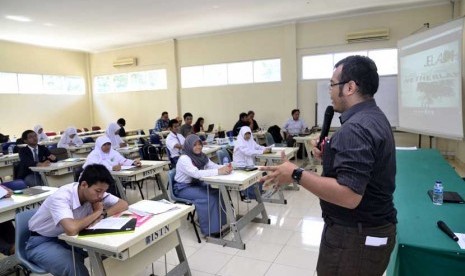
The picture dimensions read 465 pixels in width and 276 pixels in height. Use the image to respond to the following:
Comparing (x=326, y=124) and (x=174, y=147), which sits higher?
(x=326, y=124)

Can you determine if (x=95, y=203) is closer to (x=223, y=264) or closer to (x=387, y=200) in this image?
(x=223, y=264)

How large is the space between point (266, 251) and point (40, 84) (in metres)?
10.2

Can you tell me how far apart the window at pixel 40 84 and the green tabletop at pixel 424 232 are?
425 inches

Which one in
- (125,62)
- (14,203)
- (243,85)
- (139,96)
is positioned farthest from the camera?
(139,96)

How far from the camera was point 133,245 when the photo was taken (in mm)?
1982

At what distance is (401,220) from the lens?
1990 mm

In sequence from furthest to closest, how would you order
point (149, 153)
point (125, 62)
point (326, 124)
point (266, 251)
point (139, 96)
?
point (139, 96) → point (125, 62) → point (149, 153) → point (266, 251) → point (326, 124)

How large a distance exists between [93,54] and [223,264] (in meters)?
11.1

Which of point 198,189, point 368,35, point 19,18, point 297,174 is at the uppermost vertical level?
point 19,18

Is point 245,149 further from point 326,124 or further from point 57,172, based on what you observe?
point 326,124

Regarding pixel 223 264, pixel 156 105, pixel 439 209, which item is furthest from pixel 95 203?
pixel 156 105

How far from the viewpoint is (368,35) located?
25.2 feet

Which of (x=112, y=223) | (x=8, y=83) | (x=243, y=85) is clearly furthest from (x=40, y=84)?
(x=112, y=223)

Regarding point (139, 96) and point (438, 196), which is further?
point (139, 96)
